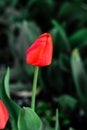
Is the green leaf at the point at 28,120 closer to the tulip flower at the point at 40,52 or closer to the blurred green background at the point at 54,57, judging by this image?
the tulip flower at the point at 40,52

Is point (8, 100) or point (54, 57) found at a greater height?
point (54, 57)

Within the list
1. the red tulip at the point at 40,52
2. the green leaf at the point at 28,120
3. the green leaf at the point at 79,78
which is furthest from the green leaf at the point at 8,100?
the green leaf at the point at 79,78

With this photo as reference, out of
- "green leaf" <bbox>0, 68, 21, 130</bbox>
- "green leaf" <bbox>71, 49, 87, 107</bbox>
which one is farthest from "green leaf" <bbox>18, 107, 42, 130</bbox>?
"green leaf" <bbox>71, 49, 87, 107</bbox>

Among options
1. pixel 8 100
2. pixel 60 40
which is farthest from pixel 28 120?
pixel 60 40

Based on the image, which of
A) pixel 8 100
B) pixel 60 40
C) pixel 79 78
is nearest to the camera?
pixel 8 100

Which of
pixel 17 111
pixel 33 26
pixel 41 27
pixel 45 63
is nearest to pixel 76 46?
pixel 33 26

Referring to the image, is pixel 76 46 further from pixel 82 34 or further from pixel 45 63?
pixel 45 63

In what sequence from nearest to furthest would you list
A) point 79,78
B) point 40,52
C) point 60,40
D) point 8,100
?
1. point 40,52
2. point 8,100
3. point 79,78
4. point 60,40

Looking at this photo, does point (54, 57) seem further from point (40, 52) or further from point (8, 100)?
point (40, 52)
